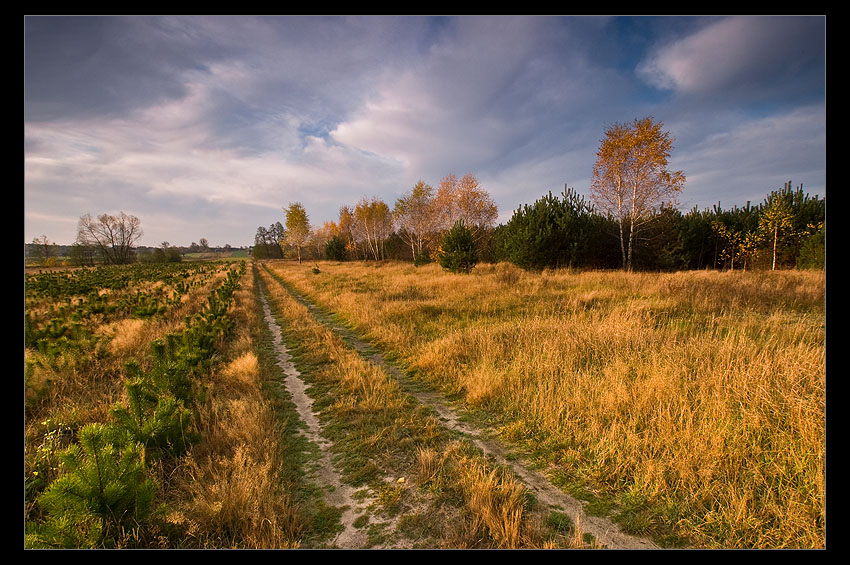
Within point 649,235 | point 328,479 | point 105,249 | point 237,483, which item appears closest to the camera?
point 237,483

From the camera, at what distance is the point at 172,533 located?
226 centimetres

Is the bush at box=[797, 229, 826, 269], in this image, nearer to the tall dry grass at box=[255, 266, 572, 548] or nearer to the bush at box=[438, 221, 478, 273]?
the bush at box=[438, 221, 478, 273]

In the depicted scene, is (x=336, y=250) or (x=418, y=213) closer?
(x=418, y=213)

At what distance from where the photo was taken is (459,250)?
20312 millimetres

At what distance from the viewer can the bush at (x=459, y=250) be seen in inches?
795

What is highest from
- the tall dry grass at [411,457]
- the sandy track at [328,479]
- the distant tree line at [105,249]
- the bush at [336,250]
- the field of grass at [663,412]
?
the bush at [336,250]

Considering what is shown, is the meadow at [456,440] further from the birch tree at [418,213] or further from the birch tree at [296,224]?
the birch tree at [296,224]

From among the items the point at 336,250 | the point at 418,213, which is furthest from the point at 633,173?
the point at 336,250

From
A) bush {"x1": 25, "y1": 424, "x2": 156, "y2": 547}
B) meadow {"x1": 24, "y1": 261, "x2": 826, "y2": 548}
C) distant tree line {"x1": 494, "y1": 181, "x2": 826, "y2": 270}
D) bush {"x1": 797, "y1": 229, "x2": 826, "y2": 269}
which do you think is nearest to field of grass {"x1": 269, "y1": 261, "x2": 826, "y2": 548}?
meadow {"x1": 24, "y1": 261, "x2": 826, "y2": 548}

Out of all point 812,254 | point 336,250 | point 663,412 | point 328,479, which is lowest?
point 328,479

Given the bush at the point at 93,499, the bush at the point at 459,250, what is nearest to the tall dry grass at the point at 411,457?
the bush at the point at 93,499

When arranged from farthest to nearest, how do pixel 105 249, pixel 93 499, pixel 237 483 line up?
1. pixel 105 249
2. pixel 237 483
3. pixel 93 499

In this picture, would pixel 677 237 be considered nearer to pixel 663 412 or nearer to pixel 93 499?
pixel 663 412

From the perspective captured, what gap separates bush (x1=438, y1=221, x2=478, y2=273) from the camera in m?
20.2
